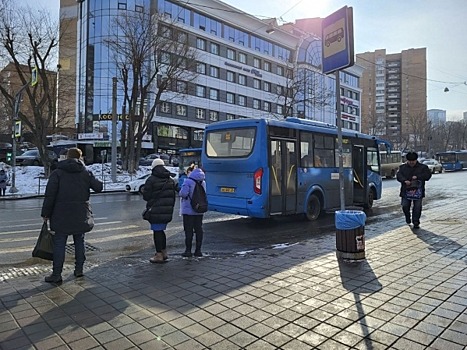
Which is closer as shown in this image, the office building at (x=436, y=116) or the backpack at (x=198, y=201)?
the backpack at (x=198, y=201)

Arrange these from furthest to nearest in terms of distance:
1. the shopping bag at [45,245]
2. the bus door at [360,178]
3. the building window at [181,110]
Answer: the building window at [181,110] < the bus door at [360,178] < the shopping bag at [45,245]

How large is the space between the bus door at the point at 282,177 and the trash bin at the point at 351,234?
12.1 feet

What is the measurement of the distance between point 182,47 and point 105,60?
2672cm

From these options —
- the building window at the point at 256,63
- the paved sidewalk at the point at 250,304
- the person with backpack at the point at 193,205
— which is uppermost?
the building window at the point at 256,63

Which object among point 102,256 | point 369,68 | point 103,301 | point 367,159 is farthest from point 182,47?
point 369,68

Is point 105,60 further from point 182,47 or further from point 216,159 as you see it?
point 216,159

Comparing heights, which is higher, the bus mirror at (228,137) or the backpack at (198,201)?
Result: the bus mirror at (228,137)

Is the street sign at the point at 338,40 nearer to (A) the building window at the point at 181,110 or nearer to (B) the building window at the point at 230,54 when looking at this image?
(A) the building window at the point at 181,110

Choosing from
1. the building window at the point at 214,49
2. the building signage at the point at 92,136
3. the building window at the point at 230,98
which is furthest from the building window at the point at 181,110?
the building signage at the point at 92,136

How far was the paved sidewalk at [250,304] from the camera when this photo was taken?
3529 mm

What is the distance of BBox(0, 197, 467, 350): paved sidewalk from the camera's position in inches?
139

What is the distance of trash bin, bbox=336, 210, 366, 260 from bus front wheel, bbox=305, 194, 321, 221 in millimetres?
4985

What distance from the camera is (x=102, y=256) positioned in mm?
7098

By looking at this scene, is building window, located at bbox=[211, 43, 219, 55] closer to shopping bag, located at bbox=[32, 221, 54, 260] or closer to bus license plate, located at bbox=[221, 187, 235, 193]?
bus license plate, located at bbox=[221, 187, 235, 193]
